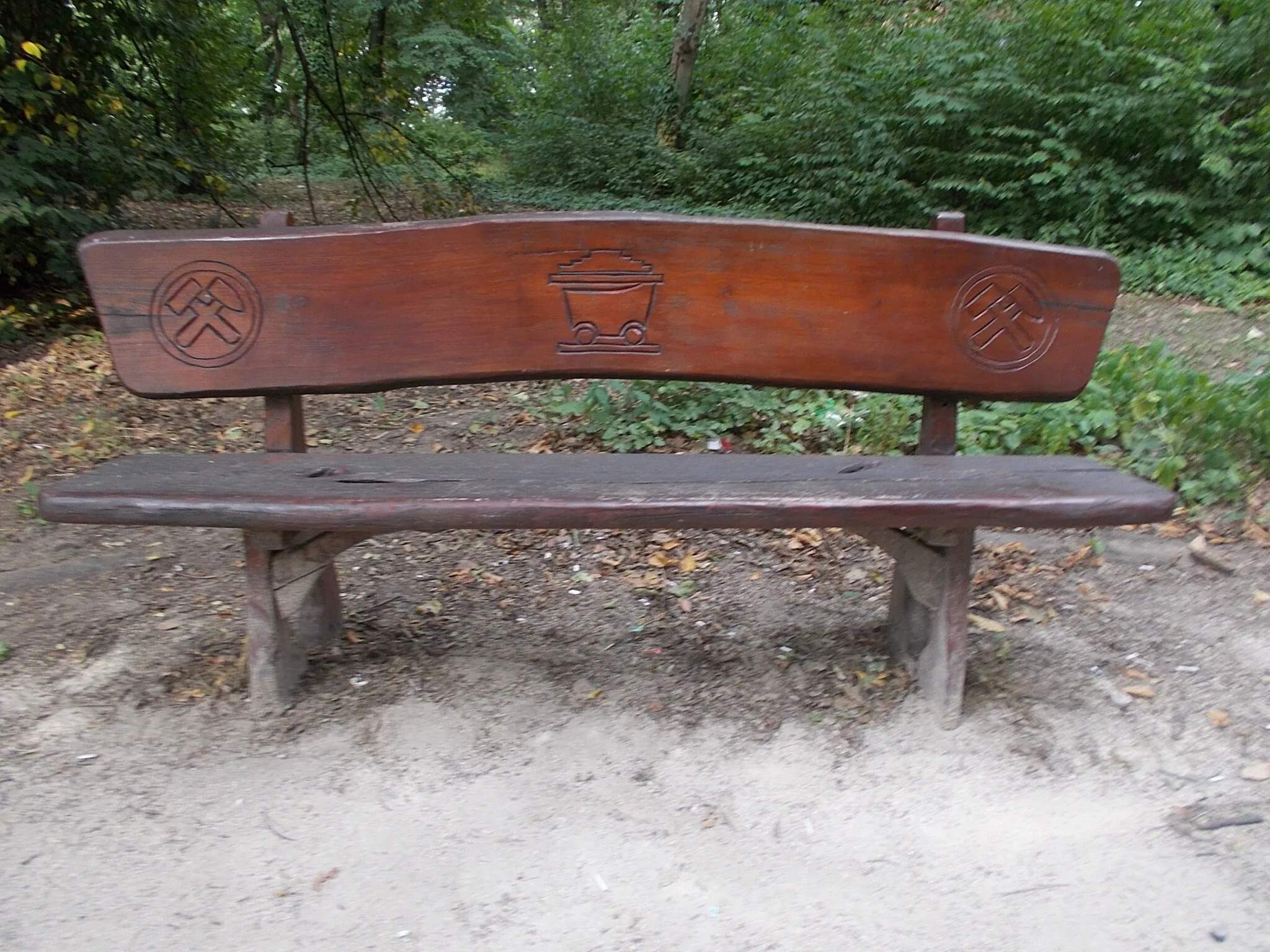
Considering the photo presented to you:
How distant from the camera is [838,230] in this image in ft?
8.22

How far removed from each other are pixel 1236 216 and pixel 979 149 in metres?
1.66

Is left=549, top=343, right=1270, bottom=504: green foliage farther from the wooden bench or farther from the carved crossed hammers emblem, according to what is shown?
the carved crossed hammers emblem

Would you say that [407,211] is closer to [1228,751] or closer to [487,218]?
[487,218]

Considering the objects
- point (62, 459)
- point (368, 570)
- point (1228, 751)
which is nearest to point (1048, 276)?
point (1228, 751)

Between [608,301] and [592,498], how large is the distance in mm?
597

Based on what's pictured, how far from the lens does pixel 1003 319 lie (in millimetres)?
2553

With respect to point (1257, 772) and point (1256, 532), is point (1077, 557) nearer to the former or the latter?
point (1256, 532)

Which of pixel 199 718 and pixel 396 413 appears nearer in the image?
pixel 199 718

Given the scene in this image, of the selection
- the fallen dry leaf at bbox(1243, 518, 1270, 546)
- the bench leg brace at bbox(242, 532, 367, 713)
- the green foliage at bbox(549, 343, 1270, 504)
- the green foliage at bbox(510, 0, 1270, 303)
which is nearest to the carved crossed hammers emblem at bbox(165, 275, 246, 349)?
the bench leg brace at bbox(242, 532, 367, 713)

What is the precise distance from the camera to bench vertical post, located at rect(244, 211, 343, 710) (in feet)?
8.05

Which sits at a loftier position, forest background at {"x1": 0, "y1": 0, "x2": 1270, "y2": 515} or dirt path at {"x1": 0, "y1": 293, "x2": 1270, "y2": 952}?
forest background at {"x1": 0, "y1": 0, "x2": 1270, "y2": 515}

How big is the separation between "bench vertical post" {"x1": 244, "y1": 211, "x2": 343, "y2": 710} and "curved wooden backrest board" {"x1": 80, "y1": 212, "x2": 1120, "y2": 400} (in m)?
0.09

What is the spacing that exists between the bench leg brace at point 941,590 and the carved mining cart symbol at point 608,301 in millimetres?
777

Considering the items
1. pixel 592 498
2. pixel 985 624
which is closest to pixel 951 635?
pixel 985 624
